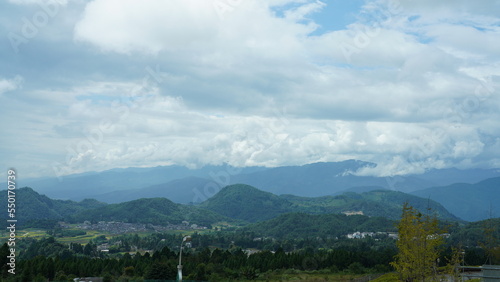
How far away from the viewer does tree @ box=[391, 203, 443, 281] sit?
83.1ft

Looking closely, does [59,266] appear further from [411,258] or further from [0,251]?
[411,258]

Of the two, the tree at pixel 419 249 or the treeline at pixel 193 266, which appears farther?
the treeline at pixel 193 266

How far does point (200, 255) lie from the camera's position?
262 ft

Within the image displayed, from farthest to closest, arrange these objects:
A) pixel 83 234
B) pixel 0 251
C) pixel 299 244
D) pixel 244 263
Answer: pixel 83 234 < pixel 299 244 < pixel 244 263 < pixel 0 251

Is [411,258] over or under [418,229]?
under

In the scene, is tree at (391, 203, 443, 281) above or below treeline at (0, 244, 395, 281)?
above

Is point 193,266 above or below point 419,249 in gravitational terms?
below

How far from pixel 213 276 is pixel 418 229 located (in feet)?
120

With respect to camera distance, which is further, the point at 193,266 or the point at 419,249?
the point at 193,266

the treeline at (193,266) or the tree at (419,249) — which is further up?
the tree at (419,249)

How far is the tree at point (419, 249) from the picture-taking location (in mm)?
25328

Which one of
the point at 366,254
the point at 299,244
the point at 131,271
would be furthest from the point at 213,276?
the point at 299,244

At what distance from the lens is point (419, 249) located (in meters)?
25.3

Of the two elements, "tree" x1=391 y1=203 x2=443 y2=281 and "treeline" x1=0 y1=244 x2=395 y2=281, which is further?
"treeline" x1=0 y1=244 x2=395 y2=281
